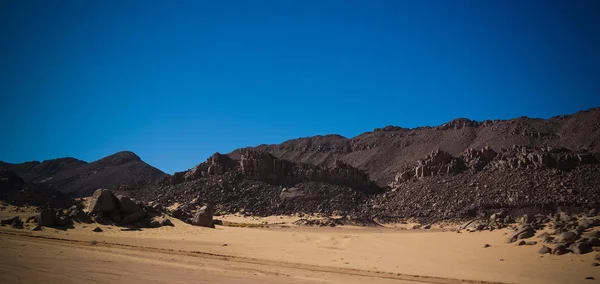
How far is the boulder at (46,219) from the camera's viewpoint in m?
19.5

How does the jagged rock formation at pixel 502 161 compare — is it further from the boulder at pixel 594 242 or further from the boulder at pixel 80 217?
the boulder at pixel 80 217

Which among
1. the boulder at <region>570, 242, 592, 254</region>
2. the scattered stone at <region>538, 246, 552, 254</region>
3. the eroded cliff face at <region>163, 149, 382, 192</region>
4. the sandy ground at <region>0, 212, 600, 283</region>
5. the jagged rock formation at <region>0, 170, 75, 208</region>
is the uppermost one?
the eroded cliff face at <region>163, 149, 382, 192</region>

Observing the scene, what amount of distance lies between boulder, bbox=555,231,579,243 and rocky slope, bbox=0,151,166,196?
96.2 m

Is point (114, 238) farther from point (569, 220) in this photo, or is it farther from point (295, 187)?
point (295, 187)

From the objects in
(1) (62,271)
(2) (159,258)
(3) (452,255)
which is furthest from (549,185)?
(1) (62,271)

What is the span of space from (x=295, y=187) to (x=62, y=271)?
47448 mm

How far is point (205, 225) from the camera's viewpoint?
27188mm

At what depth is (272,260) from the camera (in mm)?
14508

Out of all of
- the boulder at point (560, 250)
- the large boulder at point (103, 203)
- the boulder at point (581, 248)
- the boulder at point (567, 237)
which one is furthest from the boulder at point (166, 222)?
the boulder at point (581, 248)

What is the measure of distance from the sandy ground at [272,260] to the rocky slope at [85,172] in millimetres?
84230

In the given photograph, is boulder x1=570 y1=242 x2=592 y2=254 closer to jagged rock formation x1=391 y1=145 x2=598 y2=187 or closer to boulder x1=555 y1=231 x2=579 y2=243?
boulder x1=555 y1=231 x2=579 y2=243

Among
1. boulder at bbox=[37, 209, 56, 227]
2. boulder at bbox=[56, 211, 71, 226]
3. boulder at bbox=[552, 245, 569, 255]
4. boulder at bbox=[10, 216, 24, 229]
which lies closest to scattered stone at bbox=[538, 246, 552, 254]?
boulder at bbox=[552, 245, 569, 255]

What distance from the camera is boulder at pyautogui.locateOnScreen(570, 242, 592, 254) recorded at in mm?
11305

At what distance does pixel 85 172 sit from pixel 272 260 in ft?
375
